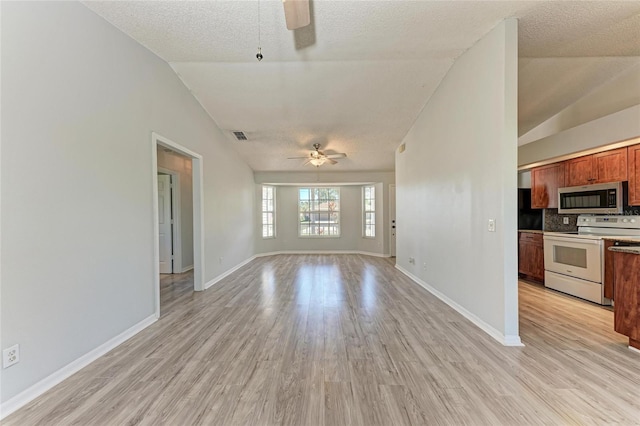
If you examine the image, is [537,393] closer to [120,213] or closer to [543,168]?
[120,213]

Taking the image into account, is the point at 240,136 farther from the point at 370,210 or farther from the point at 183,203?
the point at 370,210

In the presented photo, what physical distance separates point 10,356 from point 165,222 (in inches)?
173

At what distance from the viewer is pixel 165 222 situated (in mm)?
5973

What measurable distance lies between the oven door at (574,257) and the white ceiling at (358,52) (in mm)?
2128

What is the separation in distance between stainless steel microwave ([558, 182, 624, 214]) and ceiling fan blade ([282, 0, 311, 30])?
4.55 meters

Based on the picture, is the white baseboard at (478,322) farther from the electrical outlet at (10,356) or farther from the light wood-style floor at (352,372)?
the electrical outlet at (10,356)

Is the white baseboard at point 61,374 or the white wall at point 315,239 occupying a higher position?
the white wall at point 315,239

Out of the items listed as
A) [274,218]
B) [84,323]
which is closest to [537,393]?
[84,323]

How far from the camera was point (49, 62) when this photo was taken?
2117mm

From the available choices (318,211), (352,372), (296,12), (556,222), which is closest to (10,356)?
(352,372)

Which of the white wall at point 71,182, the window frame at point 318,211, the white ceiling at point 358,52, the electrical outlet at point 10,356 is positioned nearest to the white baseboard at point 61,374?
the white wall at point 71,182

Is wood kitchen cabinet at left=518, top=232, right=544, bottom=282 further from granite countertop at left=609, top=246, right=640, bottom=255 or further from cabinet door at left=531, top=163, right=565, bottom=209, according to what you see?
granite countertop at left=609, top=246, right=640, bottom=255

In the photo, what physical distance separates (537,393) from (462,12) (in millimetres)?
3218

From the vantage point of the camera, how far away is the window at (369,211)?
340 inches
